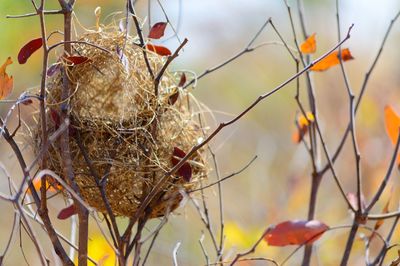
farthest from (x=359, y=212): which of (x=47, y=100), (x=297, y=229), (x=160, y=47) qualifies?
(x=47, y=100)

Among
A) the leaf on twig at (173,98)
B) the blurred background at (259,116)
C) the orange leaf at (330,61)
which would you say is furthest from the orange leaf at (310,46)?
the leaf on twig at (173,98)

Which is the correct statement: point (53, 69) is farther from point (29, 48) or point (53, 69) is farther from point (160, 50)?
point (160, 50)

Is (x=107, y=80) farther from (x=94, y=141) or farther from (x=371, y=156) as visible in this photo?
(x=371, y=156)

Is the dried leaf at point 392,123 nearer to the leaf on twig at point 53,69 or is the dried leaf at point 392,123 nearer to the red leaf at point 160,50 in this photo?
the red leaf at point 160,50

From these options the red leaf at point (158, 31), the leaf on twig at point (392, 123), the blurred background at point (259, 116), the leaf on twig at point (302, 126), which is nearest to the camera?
the red leaf at point (158, 31)

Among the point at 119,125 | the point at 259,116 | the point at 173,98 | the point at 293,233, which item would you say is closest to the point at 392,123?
the point at 293,233

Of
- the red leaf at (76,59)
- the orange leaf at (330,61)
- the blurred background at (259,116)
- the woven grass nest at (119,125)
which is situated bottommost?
the woven grass nest at (119,125)
